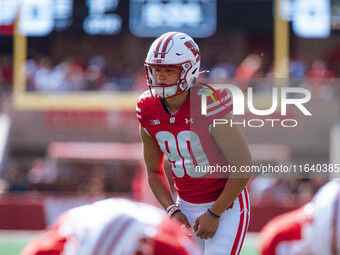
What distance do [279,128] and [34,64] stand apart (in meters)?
4.76

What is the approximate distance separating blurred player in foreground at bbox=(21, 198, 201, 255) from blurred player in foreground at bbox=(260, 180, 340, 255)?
10.4 inches

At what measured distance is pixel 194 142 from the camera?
3.28 meters

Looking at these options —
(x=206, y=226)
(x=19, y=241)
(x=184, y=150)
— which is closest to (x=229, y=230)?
(x=206, y=226)

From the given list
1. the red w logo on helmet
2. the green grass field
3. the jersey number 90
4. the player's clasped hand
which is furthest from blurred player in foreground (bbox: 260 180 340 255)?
the green grass field

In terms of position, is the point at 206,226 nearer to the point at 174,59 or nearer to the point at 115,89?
the point at 174,59

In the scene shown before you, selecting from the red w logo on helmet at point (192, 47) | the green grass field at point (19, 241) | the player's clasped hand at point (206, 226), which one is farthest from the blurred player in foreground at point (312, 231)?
the green grass field at point (19, 241)

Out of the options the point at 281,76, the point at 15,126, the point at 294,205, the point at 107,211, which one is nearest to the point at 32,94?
the point at 15,126

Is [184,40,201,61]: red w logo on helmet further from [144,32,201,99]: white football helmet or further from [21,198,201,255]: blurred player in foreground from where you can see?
[21,198,201,255]: blurred player in foreground

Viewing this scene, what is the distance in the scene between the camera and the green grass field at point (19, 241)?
25.2 feet

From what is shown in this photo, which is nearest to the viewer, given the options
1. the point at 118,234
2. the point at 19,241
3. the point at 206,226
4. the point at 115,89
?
the point at 118,234

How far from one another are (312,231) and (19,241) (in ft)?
24.5

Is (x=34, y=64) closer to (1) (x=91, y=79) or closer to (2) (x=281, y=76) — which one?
(1) (x=91, y=79)

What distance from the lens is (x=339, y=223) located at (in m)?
1.73

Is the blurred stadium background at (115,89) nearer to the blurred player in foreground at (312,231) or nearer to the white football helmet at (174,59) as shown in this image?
the white football helmet at (174,59)
